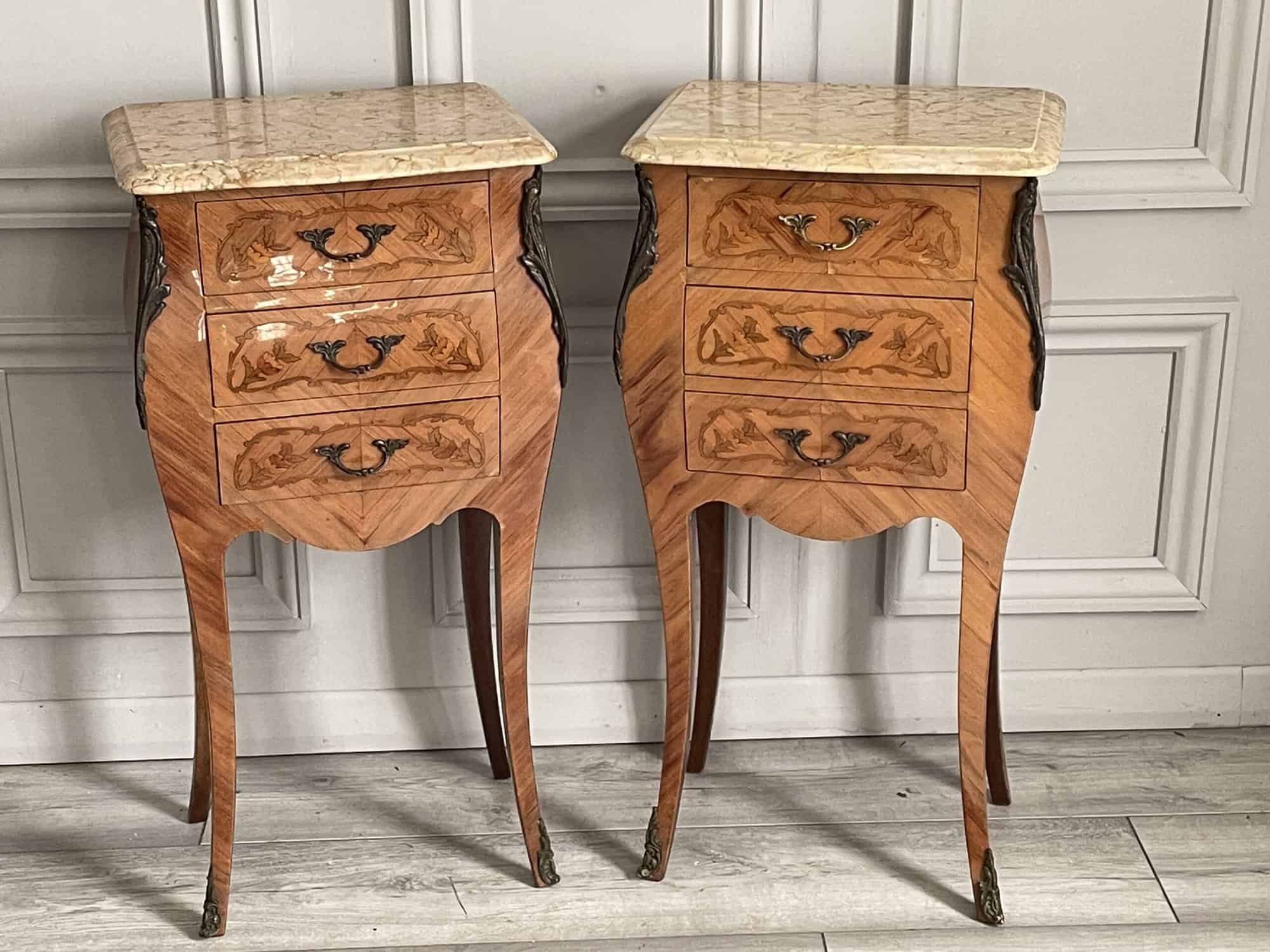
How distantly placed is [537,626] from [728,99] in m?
0.84

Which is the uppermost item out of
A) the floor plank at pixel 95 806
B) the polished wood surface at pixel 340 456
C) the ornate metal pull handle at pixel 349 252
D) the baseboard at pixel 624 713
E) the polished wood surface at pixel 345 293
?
the ornate metal pull handle at pixel 349 252

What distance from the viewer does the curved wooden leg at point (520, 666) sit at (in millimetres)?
1864

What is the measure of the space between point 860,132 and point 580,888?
103 centimetres

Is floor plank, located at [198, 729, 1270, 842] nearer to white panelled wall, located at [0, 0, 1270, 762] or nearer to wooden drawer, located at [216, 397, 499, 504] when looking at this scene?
white panelled wall, located at [0, 0, 1270, 762]

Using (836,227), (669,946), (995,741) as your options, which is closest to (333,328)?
(836,227)

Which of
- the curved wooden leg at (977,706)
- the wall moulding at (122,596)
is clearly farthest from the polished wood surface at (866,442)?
the wall moulding at (122,596)

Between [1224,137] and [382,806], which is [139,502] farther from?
[1224,137]

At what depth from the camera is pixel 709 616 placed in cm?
217

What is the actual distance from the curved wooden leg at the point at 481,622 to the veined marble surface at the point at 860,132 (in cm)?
63

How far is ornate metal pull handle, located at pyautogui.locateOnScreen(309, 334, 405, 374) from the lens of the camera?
5.57ft

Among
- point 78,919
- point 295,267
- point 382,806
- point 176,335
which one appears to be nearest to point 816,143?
point 295,267

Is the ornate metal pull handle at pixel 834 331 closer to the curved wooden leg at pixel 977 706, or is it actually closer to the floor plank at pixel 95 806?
the curved wooden leg at pixel 977 706

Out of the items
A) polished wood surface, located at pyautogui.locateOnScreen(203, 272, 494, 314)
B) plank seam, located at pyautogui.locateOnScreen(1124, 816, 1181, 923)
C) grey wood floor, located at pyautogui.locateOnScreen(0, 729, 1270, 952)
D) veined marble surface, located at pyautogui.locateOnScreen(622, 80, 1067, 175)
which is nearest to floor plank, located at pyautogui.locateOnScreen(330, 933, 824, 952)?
grey wood floor, located at pyautogui.locateOnScreen(0, 729, 1270, 952)

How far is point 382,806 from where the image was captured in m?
2.17
